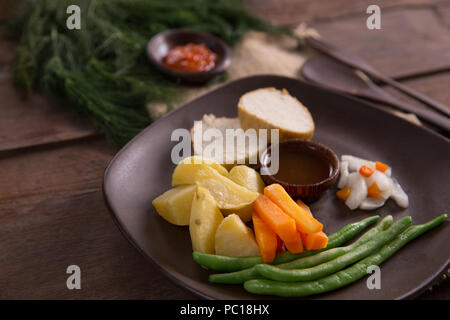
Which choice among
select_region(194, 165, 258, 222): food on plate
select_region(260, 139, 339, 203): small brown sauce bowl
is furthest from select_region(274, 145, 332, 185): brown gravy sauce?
select_region(194, 165, 258, 222): food on plate

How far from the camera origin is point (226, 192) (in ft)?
8.92

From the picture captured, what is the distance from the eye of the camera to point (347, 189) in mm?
3094

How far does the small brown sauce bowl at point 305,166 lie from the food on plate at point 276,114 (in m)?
0.17

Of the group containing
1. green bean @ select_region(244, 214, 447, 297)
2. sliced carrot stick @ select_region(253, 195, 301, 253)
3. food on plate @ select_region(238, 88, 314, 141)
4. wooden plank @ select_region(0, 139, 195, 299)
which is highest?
food on plate @ select_region(238, 88, 314, 141)

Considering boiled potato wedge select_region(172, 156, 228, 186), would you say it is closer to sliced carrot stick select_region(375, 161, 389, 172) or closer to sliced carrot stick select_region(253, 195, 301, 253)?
sliced carrot stick select_region(253, 195, 301, 253)

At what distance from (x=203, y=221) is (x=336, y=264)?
2.32ft

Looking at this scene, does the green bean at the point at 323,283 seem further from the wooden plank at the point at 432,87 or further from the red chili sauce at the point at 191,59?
the red chili sauce at the point at 191,59

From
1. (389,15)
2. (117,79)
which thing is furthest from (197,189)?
(389,15)

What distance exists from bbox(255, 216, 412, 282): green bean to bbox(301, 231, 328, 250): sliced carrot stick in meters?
0.09

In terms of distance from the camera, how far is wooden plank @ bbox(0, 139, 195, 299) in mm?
2631

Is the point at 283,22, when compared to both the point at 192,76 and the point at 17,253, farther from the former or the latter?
the point at 17,253

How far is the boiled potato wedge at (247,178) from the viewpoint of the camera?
2.87 meters

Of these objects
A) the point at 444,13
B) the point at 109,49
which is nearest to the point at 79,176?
the point at 109,49

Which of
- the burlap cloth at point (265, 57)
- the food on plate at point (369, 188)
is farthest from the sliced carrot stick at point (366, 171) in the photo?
the burlap cloth at point (265, 57)
